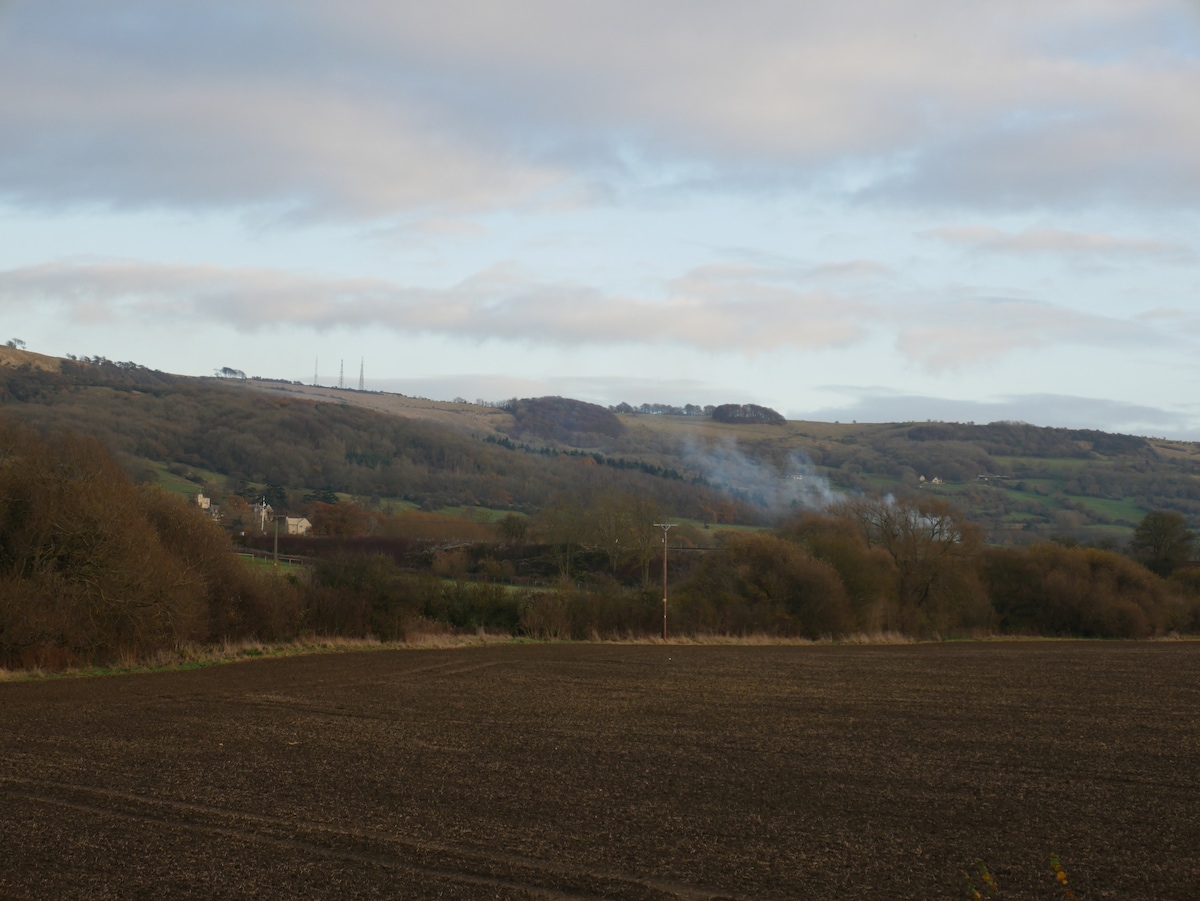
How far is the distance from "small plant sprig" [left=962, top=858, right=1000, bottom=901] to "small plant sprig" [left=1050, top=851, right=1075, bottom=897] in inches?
18.5

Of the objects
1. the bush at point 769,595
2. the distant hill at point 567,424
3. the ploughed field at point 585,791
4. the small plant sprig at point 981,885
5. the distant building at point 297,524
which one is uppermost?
the distant hill at point 567,424

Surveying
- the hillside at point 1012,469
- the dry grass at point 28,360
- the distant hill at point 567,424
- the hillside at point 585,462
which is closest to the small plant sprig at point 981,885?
the hillside at point 1012,469

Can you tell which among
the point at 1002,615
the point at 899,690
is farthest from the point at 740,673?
the point at 1002,615

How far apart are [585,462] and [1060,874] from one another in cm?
11066

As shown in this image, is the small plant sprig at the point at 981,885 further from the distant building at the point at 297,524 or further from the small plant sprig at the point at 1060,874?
the distant building at the point at 297,524

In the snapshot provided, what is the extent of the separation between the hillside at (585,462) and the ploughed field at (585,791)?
5691cm

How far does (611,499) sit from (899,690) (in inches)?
1547

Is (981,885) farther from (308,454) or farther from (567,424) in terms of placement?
(567,424)

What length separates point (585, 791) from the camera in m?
10.8

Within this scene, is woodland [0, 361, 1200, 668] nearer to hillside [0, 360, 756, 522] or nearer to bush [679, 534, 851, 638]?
bush [679, 534, 851, 638]

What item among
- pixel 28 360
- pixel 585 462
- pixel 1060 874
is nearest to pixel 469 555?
pixel 1060 874

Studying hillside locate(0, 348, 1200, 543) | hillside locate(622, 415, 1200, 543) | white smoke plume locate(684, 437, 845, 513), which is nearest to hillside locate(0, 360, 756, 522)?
hillside locate(0, 348, 1200, 543)

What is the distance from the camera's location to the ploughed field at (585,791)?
7.81 meters

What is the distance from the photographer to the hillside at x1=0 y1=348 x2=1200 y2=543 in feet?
303
